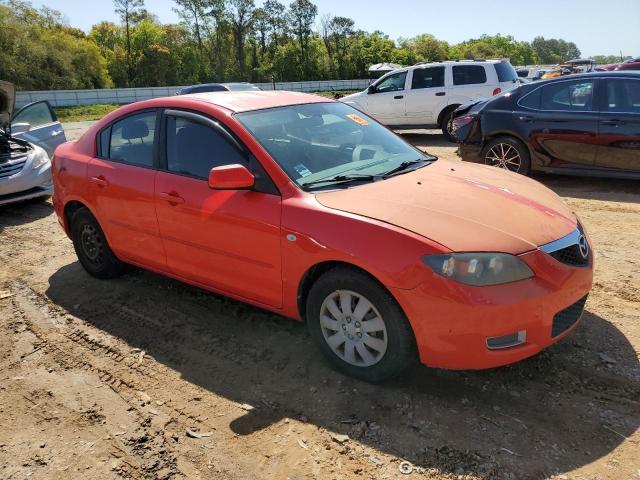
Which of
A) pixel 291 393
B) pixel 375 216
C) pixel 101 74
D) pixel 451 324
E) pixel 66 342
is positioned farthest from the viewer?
pixel 101 74

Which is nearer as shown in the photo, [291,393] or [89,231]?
[291,393]

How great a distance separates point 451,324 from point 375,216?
0.71m

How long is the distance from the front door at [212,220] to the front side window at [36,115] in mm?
6893

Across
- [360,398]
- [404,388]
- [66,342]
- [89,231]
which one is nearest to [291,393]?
[360,398]

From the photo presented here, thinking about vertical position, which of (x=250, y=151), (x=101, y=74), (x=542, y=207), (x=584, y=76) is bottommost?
(x=542, y=207)

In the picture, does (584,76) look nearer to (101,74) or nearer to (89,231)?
(89,231)

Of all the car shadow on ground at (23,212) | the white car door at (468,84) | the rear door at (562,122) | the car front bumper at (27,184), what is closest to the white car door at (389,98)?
the white car door at (468,84)

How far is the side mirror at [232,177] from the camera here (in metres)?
3.26

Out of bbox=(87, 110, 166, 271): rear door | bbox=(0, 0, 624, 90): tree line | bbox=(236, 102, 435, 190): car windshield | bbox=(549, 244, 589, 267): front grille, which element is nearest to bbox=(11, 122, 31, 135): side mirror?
bbox=(87, 110, 166, 271): rear door

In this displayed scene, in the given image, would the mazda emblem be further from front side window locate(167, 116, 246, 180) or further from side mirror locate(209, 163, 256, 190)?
front side window locate(167, 116, 246, 180)

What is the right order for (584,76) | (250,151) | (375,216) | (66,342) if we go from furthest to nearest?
(584,76) → (66,342) → (250,151) → (375,216)

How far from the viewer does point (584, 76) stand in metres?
7.20

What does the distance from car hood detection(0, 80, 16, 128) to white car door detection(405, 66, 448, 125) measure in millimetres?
8663

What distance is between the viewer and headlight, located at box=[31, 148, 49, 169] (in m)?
8.24
